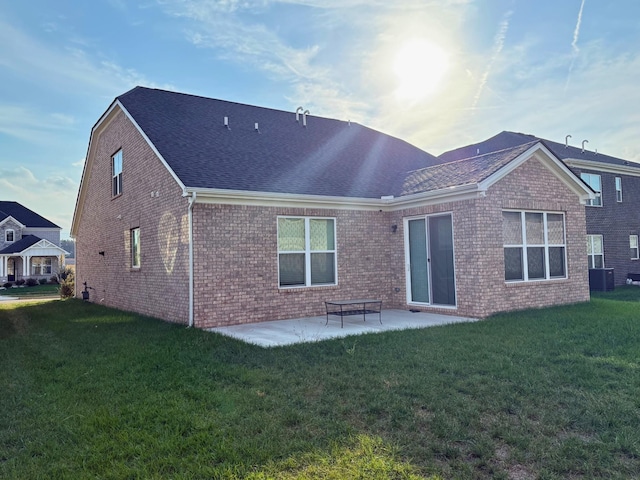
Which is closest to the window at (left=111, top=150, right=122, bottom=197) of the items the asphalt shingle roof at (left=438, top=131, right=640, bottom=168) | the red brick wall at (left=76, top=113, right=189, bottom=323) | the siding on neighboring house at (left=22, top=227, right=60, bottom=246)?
the red brick wall at (left=76, top=113, right=189, bottom=323)

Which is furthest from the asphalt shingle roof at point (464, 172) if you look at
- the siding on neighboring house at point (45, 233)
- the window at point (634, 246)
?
the siding on neighboring house at point (45, 233)

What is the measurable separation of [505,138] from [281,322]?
17811 mm

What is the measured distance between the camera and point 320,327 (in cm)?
910

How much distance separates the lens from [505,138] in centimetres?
2244

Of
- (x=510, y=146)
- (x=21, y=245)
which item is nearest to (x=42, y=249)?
(x=21, y=245)

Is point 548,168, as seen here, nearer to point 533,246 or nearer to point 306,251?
point 533,246

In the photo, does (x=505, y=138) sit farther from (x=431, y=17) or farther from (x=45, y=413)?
(x=45, y=413)

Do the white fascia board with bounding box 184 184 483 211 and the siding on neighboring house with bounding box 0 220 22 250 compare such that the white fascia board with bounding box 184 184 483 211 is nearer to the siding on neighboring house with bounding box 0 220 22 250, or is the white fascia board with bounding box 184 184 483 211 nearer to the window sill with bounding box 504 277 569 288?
the window sill with bounding box 504 277 569 288

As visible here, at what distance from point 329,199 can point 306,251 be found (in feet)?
4.69

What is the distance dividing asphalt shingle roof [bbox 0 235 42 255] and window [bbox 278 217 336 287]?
3587cm

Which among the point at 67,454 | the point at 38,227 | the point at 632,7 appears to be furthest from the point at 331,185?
the point at 38,227

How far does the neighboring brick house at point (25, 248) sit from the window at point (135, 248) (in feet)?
95.1

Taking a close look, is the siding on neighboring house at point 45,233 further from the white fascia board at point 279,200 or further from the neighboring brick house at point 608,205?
the white fascia board at point 279,200

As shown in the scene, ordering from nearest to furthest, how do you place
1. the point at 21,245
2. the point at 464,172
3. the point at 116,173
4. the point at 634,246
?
the point at 464,172
the point at 116,173
the point at 634,246
the point at 21,245
